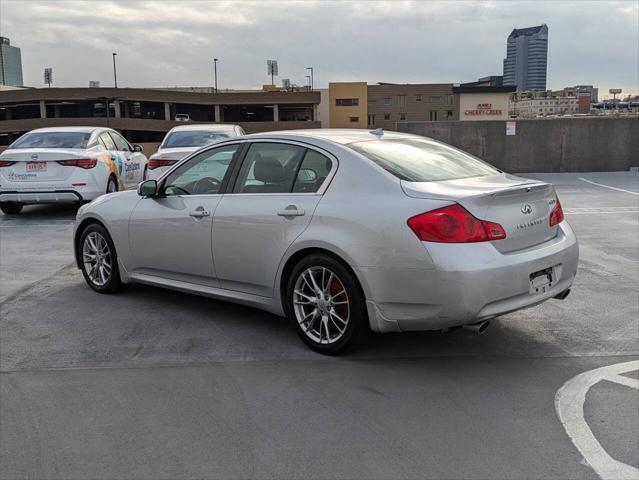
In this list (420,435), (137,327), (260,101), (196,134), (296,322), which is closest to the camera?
(420,435)

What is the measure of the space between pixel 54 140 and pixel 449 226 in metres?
9.45

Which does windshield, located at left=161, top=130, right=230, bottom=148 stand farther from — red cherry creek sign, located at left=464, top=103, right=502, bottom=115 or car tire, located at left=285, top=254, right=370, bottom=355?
red cherry creek sign, located at left=464, top=103, right=502, bottom=115

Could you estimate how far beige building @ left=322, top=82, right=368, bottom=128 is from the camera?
103 metres

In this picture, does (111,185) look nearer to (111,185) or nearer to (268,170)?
(111,185)

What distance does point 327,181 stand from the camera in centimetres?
458

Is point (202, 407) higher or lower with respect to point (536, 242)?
lower

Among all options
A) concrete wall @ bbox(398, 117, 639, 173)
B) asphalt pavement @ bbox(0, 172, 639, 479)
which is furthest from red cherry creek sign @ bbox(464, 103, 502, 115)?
asphalt pavement @ bbox(0, 172, 639, 479)

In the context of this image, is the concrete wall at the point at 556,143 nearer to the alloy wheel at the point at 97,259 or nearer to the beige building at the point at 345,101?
the alloy wheel at the point at 97,259

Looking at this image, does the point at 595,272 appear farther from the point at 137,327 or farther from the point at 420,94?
the point at 420,94

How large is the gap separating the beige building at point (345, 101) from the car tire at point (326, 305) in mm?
99516

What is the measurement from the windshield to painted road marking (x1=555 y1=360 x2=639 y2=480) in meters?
9.51

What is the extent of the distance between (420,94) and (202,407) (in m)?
116

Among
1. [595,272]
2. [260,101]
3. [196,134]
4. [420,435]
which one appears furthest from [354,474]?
[260,101]

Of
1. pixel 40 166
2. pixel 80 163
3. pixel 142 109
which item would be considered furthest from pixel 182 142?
pixel 142 109
